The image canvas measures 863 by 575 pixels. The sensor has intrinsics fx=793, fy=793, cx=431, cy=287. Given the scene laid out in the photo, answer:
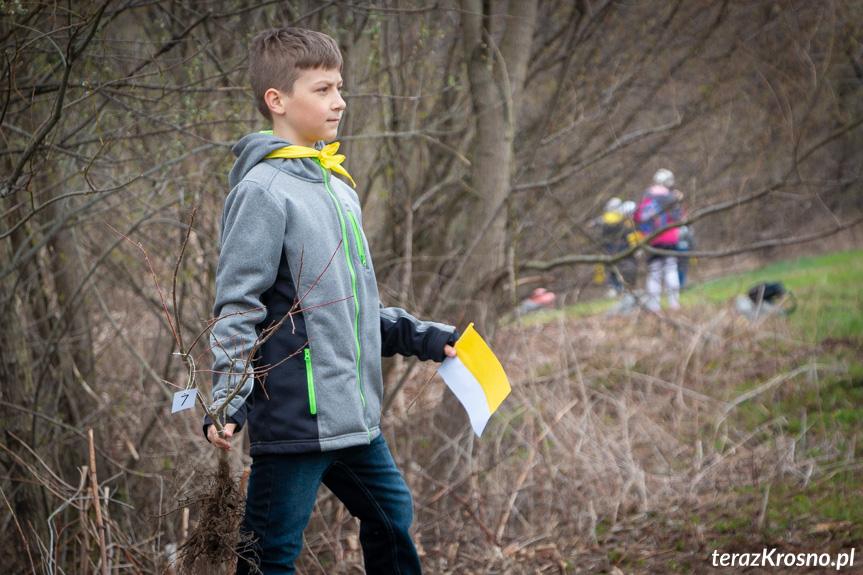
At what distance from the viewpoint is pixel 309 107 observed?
7.21 feet

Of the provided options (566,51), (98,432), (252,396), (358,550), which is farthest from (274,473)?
(566,51)

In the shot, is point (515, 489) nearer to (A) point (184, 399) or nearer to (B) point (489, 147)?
(B) point (489, 147)

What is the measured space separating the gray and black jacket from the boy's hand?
3 cm

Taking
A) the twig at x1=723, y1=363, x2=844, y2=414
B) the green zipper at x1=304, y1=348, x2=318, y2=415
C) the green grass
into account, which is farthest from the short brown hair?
the green grass

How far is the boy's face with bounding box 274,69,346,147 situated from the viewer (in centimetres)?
219

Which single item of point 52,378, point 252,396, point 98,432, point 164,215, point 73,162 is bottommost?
point 98,432

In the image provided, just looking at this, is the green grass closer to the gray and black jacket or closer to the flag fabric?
the flag fabric

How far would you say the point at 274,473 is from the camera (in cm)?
207

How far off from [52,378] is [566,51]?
3.64 m

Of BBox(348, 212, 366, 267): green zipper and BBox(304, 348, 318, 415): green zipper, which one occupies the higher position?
BBox(348, 212, 366, 267): green zipper

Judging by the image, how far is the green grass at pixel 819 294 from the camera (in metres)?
6.30

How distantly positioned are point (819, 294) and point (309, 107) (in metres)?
6.66

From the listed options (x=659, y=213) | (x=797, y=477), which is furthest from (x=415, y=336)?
(x=659, y=213)

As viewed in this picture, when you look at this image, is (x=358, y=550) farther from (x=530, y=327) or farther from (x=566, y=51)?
(x=566, y=51)
